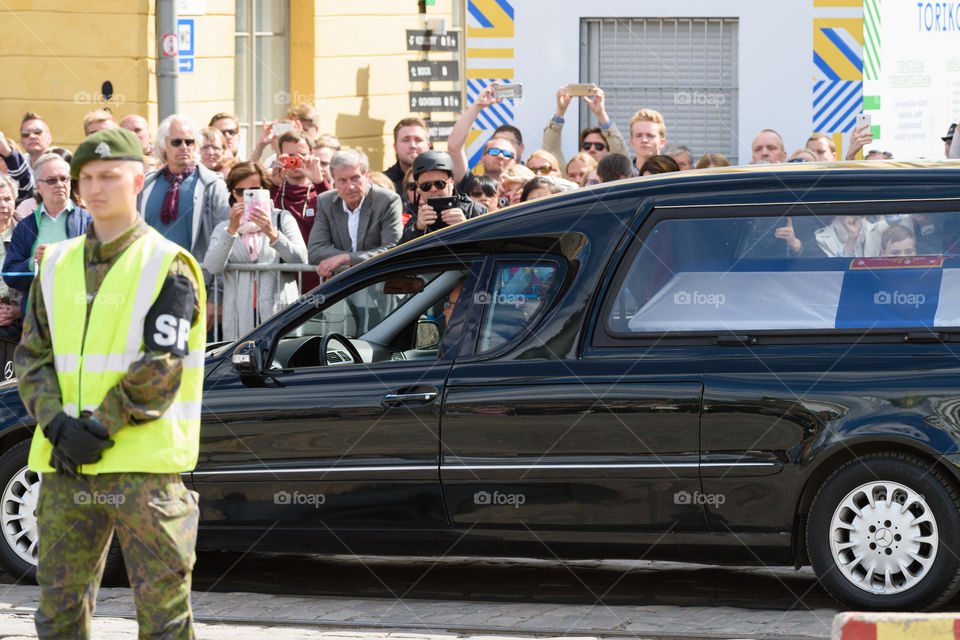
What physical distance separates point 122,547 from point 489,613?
2.72 m

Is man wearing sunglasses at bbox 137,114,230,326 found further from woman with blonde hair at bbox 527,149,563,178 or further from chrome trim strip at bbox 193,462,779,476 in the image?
chrome trim strip at bbox 193,462,779,476

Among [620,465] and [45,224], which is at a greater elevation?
[45,224]

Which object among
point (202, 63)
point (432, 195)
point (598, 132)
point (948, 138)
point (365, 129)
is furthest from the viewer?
point (365, 129)

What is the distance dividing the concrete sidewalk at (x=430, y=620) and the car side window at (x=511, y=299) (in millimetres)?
1152

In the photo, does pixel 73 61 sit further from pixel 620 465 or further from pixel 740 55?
pixel 620 465

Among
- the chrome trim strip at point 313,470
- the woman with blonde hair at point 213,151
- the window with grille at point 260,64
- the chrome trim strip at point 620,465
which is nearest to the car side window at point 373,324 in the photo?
the chrome trim strip at point 313,470

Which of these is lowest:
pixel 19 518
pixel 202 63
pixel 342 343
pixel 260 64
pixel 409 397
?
pixel 19 518

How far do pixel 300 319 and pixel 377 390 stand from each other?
1.62ft

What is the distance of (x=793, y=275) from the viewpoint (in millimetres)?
7020

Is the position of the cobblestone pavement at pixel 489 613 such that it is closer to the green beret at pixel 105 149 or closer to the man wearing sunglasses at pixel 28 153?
the green beret at pixel 105 149

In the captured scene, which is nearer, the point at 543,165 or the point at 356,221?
the point at 356,221

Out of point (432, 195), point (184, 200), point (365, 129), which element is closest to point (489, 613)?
point (432, 195)

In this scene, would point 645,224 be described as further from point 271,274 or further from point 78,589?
point 271,274

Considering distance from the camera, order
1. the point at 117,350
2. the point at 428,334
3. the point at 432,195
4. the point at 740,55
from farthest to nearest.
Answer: the point at 740,55 < the point at 432,195 < the point at 428,334 < the point at 117,350
